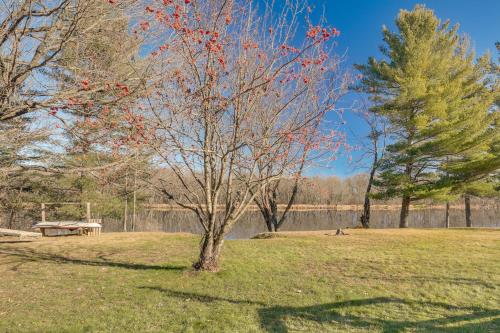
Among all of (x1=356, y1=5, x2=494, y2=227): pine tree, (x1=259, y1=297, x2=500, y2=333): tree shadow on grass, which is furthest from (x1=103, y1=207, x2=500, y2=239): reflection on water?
(x1=259, y1=297, x2=500, y2=333): tree shadow on grass

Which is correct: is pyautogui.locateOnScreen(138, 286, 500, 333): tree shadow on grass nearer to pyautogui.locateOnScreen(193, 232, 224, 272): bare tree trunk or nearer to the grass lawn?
the grass lawn

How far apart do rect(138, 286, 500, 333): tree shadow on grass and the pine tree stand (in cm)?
1122

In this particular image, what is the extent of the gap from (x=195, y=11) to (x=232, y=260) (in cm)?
540

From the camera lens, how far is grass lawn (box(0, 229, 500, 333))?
5.07 metres

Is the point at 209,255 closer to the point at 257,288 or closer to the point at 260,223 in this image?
the point at 257,288

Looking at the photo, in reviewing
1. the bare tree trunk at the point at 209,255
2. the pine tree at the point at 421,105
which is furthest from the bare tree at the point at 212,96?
the pine tree at the point at 421,105

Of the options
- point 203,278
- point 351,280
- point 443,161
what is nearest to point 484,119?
point 443,161

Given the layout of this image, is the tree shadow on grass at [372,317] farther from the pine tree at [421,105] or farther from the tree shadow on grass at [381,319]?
the pine tree at [421,105]

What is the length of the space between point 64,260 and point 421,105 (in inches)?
586

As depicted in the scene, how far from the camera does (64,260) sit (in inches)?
363

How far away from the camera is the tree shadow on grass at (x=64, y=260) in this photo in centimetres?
831

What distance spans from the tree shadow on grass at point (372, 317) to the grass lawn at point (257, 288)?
14 millimetres

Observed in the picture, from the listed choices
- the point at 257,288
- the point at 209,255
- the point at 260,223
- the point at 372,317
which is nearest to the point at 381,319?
the point at 372,317

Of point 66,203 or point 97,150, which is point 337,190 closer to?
point 66,203
